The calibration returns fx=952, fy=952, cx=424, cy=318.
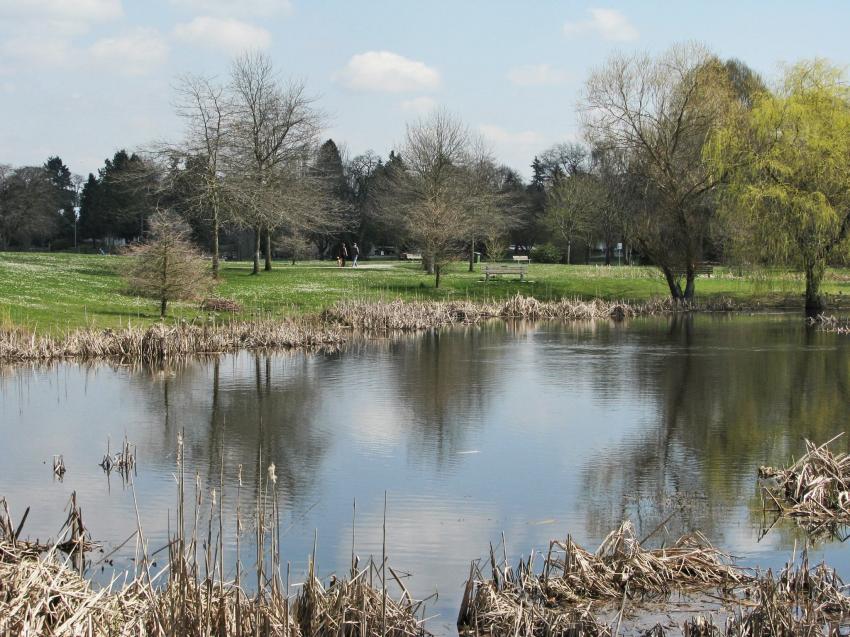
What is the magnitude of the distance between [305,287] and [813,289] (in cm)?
1973

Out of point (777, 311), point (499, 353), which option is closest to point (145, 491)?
point (499, 353)

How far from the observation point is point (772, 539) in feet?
30.6

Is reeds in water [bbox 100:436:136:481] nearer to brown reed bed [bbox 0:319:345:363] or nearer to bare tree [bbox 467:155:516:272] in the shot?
brown reed bed [bbox 0:319:345:363]

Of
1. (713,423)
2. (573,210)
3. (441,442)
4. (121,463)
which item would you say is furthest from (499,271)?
(121,463)

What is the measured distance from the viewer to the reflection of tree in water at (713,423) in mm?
10773

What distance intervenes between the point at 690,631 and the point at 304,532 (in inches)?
166

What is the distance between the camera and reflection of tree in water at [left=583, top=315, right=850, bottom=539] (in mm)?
10773

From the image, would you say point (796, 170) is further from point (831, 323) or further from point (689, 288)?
point (689, 288)

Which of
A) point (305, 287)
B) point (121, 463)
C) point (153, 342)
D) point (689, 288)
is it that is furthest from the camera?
point (689, 288)

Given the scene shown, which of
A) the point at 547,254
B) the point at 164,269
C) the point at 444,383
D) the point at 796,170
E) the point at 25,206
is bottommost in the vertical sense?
the point at 444,383

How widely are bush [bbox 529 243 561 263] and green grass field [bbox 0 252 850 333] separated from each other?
14.1 meters

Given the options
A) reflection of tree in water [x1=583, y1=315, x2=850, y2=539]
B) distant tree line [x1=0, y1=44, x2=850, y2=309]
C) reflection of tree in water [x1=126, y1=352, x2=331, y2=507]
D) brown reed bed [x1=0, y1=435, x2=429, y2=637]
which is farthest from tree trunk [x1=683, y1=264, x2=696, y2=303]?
brown reed bed [x1=0, y1=435, x2=429, y2=637]

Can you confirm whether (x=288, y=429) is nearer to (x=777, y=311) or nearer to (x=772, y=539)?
(x=772, y=539)

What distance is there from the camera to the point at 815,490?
33.8 ft
